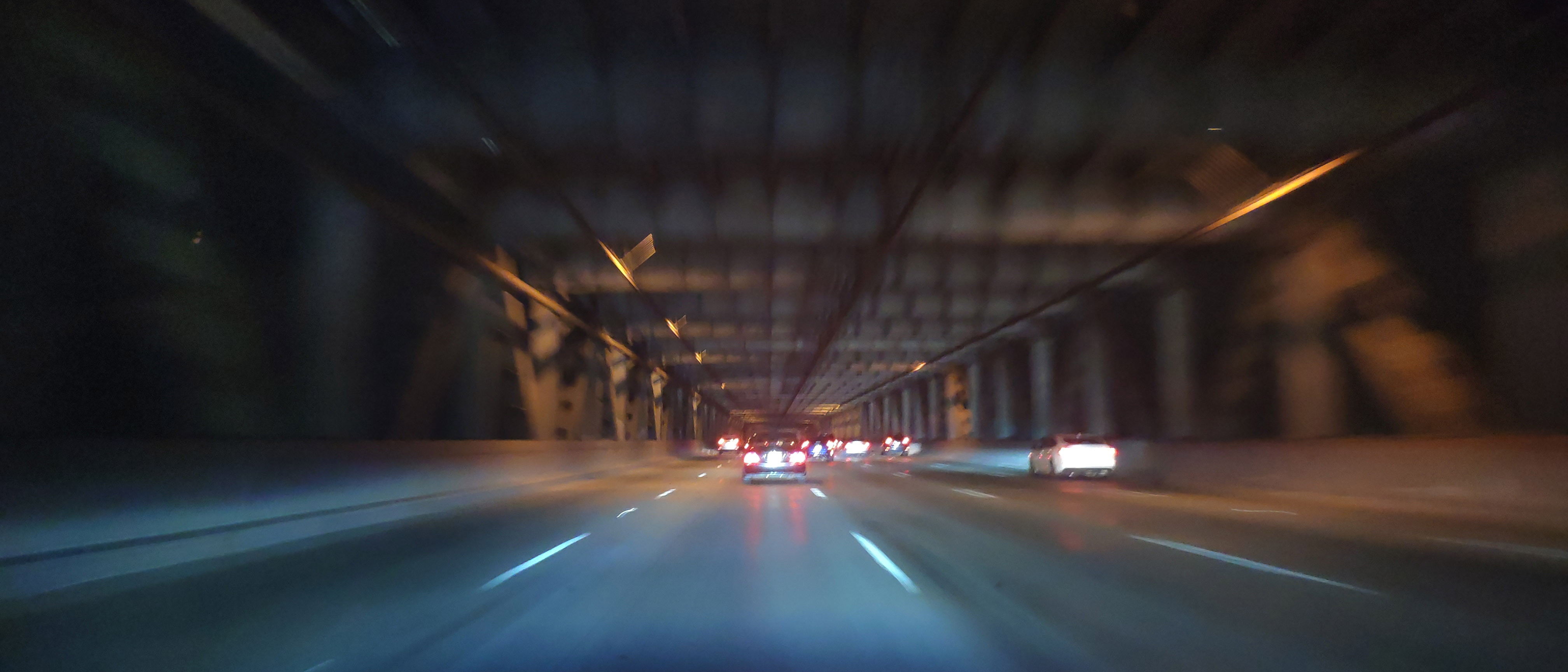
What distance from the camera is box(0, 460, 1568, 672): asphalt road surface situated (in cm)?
721

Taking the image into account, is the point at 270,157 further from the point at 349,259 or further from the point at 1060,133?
the point at 1060,133

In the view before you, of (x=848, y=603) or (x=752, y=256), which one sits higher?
(x=752, y=256)

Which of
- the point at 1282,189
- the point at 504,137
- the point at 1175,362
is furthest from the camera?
the point at 1175,362

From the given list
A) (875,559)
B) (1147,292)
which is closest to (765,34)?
(875,559)

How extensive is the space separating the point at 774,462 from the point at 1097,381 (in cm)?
1758

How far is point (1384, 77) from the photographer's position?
17.0 meters

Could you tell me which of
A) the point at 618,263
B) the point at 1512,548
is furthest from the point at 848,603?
the point at 618,263

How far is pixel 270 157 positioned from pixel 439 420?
11772 mm

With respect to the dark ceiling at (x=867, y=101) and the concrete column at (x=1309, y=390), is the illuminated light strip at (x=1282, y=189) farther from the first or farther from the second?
the concrete column at (x=1309, y=390)

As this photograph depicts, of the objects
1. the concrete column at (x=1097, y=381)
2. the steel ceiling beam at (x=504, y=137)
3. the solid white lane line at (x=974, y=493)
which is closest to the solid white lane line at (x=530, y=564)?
the steel ceiling beam at (x=504, y=137)

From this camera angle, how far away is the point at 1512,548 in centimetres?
1324

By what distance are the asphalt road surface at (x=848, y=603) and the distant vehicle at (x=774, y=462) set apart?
14256 mm

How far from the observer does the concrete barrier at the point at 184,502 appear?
1050 centimetres

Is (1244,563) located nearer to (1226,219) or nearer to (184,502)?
(184,502)
